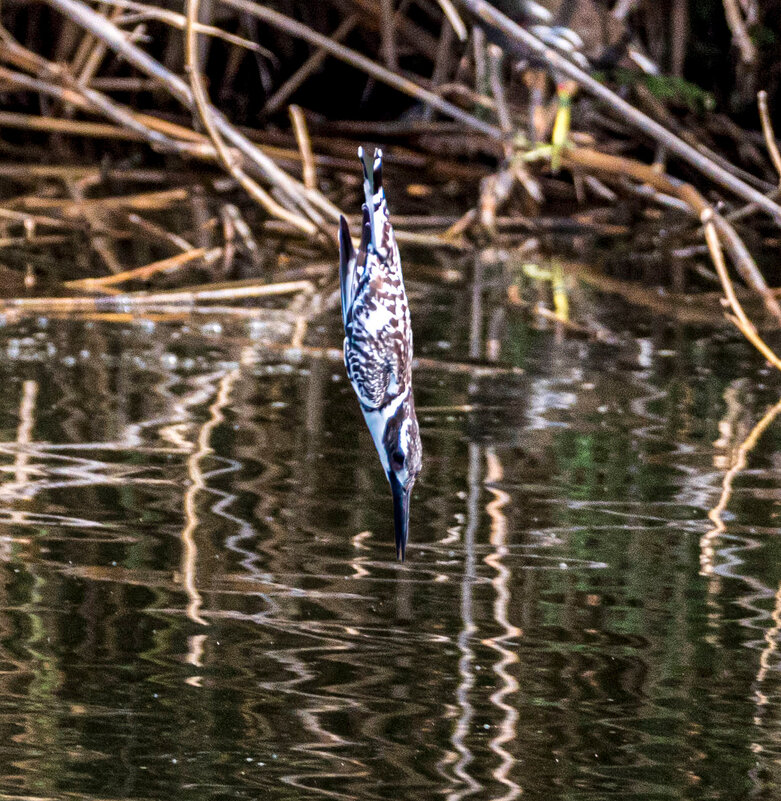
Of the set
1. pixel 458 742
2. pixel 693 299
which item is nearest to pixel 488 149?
pixel 693 299

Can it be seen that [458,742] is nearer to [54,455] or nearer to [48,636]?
[48,636]

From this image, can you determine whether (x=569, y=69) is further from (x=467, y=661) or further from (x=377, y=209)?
(x=467, y=661)

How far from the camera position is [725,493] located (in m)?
3.59

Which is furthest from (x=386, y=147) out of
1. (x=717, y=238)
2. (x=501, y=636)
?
(x=501, y=636)

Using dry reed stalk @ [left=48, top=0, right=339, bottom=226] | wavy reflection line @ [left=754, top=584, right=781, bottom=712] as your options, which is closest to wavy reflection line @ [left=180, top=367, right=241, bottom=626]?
wavy reflection line @ [left=754, top=584, right=781, bottom=712]

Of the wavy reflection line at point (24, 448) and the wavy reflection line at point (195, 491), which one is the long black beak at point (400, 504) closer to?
the wavy reflection line at point (195, 491)

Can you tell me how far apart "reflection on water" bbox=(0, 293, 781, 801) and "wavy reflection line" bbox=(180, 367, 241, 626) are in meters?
0.01

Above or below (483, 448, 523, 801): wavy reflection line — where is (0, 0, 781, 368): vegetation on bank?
above

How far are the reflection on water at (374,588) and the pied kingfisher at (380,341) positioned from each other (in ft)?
0.95

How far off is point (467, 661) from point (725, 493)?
1242 millimetres

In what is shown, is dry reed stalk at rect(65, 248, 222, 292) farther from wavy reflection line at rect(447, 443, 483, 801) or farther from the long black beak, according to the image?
the long black beak

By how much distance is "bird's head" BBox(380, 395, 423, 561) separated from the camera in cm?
269

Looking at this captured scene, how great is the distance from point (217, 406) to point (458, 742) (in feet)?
6.83

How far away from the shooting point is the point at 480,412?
4.24 metres
